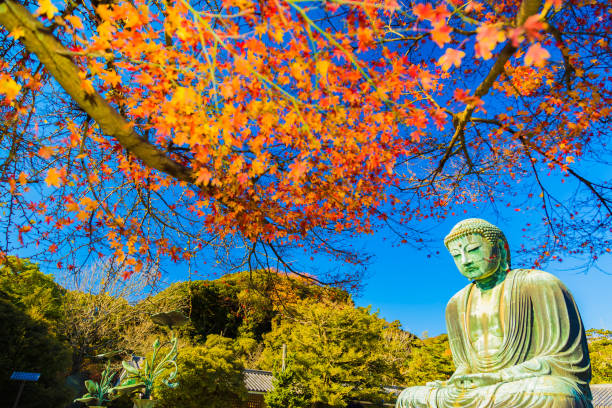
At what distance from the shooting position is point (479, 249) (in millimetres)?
4906

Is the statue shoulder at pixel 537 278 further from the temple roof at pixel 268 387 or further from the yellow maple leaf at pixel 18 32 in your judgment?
the temple roof at pixel 268 387

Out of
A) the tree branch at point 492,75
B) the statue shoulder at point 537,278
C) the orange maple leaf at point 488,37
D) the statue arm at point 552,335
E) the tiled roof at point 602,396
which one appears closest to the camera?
the orange maple leaf at point 488,37

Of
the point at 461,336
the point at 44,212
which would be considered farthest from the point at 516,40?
the point at 44,212

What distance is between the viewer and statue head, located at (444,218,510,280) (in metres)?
4.88

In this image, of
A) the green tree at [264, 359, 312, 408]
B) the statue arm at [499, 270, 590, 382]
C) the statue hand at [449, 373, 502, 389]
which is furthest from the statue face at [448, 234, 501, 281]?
the green tree at [264, 359, 312, 408]

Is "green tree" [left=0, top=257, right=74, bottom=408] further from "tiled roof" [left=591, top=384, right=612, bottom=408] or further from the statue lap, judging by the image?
"tiled roof" [left=591, top=384, right=612, bottom=408]

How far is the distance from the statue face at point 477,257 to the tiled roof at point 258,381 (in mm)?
17668

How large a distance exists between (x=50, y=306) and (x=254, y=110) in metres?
22.9

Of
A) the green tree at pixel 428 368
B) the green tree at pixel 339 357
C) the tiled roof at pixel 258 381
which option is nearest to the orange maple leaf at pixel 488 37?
the green tree at pixel 339 357

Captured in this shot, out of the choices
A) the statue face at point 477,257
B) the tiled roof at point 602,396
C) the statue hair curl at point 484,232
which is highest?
the statue hair curl at point 484,232

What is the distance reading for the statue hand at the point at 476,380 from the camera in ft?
13.3

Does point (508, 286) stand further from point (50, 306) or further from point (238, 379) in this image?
point (50, 306)

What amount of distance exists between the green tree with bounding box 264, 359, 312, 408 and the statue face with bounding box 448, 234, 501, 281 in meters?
14.5

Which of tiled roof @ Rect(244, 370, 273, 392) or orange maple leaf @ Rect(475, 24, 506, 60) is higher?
orange maple leaf @ Rect(475, 24, 506, 60)
